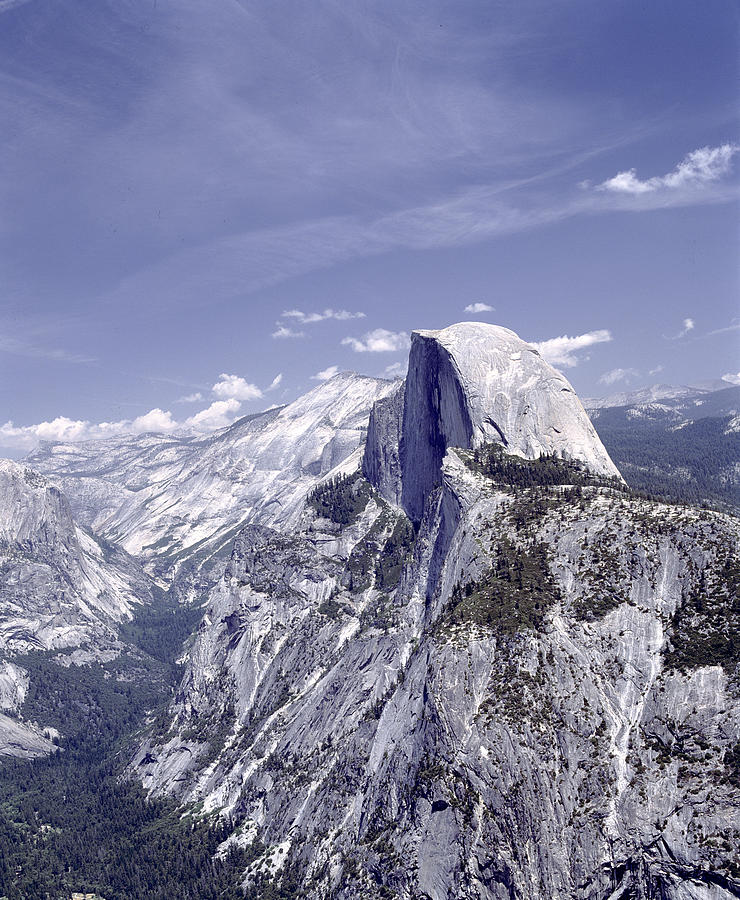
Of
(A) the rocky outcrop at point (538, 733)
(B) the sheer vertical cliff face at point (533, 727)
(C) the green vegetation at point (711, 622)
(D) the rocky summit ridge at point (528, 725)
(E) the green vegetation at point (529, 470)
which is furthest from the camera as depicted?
(E) the green vegetation at point (529, 470)

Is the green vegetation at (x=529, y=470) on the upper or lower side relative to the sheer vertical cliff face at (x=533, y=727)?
upper

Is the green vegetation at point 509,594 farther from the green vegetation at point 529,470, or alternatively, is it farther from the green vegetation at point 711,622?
the green vegetation at point 529,470

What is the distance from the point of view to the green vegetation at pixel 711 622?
3693 inches

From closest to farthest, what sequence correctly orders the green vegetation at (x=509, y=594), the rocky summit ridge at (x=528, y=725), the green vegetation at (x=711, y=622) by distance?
the rocky summit ridge at (x=528, y=725)
the green vegetation at (x=711, y=622)
the green vegetation at (x=509, y=594)

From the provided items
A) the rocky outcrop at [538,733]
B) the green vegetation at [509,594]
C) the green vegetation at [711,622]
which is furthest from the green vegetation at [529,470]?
the green vegetation at [711,622]

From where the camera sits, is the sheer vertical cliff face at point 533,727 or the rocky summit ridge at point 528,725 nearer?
the sheer vertical cliff face at point 533,727

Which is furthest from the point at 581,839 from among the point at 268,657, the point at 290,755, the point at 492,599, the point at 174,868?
the point at 268,657

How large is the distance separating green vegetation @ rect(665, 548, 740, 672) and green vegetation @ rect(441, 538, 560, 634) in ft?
67.0

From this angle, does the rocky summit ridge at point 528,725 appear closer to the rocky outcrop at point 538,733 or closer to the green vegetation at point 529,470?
the rocky outcrop at point 538,733

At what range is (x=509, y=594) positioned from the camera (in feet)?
384

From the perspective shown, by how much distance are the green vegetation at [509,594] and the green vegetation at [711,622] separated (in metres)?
20.4

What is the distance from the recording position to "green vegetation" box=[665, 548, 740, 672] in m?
93.8

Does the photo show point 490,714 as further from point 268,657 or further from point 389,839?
point 268,657

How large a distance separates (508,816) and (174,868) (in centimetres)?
10287
